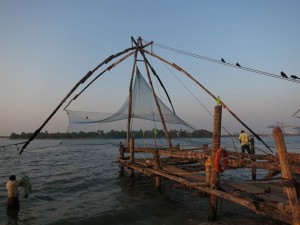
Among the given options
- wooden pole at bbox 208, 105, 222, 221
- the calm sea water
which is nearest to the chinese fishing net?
the calm sea water

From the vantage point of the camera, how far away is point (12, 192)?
10.3 m

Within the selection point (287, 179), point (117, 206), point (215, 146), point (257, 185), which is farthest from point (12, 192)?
point (287, 179)

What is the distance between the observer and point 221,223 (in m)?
8.55

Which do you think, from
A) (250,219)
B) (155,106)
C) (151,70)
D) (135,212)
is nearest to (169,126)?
(155,106)

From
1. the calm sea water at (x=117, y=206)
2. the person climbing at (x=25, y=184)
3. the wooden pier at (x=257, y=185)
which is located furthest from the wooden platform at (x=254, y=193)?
the person climbing at (x=25, y=184)

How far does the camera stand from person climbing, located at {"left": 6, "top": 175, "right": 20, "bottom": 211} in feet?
33.5

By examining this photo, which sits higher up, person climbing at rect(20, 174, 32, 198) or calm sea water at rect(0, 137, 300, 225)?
person climbing at rect(20, 174, 32, 198)

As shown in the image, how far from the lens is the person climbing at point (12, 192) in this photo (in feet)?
33.5

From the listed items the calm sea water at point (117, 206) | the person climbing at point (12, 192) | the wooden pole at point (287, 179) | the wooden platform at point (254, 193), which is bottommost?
the calm sea water at point (117, 206)

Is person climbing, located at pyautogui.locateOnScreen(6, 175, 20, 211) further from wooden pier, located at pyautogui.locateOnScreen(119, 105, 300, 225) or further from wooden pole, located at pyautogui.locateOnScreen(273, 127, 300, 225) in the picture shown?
wooden pole, located at pyautogui.locateOnScreen(273, 127, 300, 225)

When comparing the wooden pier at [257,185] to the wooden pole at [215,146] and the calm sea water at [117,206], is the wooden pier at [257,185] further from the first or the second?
the calm sea water at [117,206]

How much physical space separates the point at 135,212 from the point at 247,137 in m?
9.12

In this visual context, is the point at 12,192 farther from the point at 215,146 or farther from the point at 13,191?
the point at 215,146

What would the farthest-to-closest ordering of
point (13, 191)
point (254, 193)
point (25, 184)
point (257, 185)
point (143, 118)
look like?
point (143, 118) < point (25, 184) < point (13, 191) < point (257, 185) < point (254, 193)
